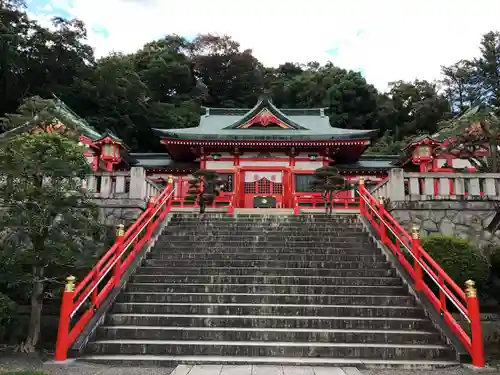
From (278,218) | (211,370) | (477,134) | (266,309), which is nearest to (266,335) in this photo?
(266,309)

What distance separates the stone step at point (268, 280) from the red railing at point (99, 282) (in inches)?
23.6

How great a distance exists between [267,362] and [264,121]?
14.0m

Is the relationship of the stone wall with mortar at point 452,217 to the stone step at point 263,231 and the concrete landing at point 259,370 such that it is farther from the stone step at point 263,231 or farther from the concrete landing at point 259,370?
the concrete landing at point 259,370

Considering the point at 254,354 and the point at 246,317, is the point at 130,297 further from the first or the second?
the point at 254,354

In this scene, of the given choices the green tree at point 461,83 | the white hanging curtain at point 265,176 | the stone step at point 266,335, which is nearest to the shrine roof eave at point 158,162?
the white hanging curtain at point 265,176

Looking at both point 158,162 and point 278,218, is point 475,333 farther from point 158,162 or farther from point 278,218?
point 158,162

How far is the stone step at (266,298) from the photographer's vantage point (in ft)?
22.6

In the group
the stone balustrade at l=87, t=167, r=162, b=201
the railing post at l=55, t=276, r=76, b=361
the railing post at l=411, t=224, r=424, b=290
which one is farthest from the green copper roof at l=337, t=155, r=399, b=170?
the railing post at l=55, t=276, r=76, b=361

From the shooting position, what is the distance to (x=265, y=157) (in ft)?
56.8

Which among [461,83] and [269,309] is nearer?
[269,309]

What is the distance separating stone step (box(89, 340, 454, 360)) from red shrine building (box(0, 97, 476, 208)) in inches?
359

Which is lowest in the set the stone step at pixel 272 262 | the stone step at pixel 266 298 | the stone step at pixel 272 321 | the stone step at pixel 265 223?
the stone step at pixel 272 321

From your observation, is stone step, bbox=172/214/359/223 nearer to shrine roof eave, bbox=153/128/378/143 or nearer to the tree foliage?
shrine roof eave, bbox=153/128/378/143

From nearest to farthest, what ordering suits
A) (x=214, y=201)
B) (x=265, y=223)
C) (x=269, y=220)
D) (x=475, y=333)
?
(x=475, y=333)
(x=265, y=223)
(x=269, y=220)
(x=214, y=201)
